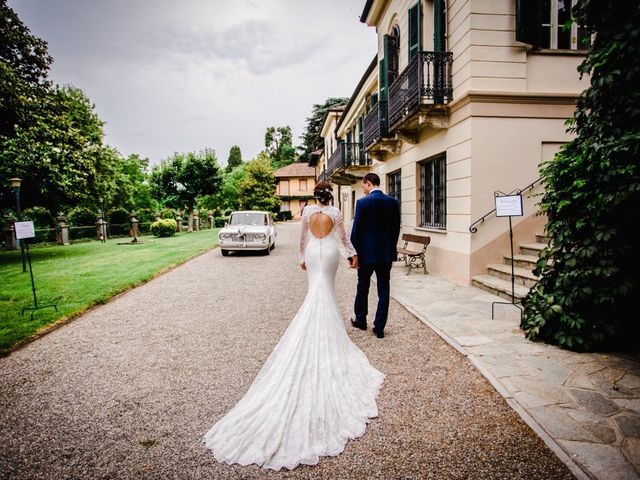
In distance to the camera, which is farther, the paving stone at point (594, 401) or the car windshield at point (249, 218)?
the car windshield at point (249, 218)

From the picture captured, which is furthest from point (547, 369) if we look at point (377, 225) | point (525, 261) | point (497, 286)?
point (525, 261)

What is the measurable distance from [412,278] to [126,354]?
20.7 ft

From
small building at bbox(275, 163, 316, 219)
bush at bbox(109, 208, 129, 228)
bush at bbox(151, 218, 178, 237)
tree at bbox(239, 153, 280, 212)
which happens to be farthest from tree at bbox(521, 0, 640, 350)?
small building at bbox(275, 163, 316, 219)

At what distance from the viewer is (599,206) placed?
3.50 metres

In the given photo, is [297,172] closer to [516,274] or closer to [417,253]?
[417,253]

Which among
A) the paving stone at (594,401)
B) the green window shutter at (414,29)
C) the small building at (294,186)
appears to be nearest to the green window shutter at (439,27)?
the green window shutter at (414,29)

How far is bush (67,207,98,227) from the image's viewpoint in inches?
1034

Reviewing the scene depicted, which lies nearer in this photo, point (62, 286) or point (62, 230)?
point (62, 286)

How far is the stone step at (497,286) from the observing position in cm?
598

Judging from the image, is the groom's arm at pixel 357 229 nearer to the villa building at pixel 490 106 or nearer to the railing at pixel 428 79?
the villa building at pixel 490 106

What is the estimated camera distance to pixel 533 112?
281 inches

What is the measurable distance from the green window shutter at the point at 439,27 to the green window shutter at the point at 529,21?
160cm

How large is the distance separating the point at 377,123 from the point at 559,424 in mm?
10805

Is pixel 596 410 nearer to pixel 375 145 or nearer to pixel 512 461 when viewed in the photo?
pixel 512 461
